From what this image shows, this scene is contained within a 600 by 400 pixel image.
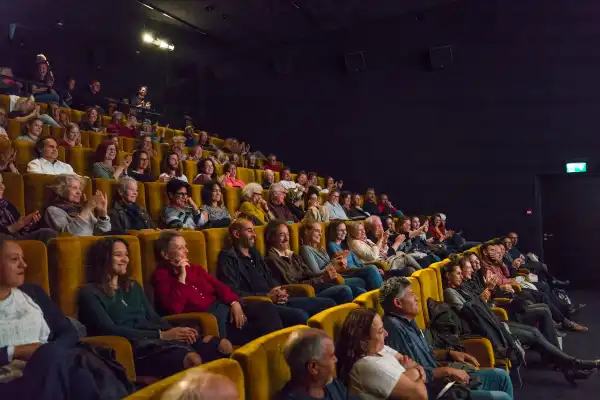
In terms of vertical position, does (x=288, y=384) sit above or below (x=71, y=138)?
below

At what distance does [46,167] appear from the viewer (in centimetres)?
192

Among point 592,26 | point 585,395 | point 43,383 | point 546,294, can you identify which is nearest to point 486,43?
point 592,26

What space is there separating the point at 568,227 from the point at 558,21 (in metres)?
1.53

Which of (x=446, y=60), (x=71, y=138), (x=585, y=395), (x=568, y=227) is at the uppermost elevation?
(x=446, y=60)

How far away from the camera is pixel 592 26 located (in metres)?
3.99

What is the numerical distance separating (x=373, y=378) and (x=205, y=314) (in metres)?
0.43

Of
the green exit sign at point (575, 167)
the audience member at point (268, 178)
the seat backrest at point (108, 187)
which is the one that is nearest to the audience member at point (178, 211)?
the seat backrest at point (108, 187)

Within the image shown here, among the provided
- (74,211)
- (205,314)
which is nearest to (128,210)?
(74,211)

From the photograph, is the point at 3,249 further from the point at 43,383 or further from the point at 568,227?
the point at 568,227

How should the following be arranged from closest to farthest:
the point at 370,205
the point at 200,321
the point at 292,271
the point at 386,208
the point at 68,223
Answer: the point at 200,321, the point at 68,223, the point at 292,271, the point at 370,205, the point at 386,208

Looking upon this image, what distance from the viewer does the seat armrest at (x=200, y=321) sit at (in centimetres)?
123

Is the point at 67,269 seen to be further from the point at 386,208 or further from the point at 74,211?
the point at 386,208

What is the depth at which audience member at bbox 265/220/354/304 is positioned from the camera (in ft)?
5.86

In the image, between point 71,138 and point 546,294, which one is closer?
point 71,138
